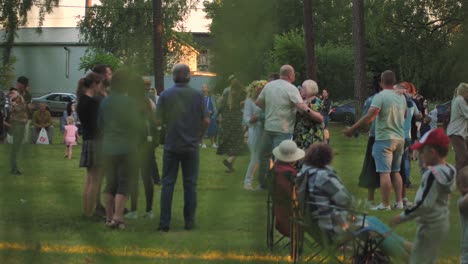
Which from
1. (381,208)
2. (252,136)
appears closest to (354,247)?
(252,136)

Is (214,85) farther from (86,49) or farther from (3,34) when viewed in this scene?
(3,34)

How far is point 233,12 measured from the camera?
130 cm

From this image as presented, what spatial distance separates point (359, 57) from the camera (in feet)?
5.17

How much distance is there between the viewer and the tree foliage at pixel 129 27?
1.29 meters

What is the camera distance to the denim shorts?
29.8 feet

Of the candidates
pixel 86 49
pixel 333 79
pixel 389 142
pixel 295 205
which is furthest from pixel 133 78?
pixel 389 142

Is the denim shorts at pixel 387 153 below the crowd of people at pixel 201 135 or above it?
below

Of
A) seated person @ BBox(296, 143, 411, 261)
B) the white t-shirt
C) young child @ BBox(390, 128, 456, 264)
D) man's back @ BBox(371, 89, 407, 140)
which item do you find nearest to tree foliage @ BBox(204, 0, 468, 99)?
seated person @ BBox(296, 143, 411, 261)

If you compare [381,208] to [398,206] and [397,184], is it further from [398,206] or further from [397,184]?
A: [397,184]

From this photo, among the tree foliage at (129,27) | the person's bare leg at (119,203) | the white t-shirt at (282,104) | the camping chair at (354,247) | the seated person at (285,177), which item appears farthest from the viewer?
the seated person at (285,177)

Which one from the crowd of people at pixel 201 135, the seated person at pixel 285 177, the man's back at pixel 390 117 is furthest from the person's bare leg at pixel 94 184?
the man's back at pixel 390 117

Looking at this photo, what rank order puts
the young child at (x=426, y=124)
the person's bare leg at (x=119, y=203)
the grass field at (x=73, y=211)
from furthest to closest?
the young child at (x=426, y=124), the person's bare leg at (x=119, y=203), the grass field at (x=73, y=211)

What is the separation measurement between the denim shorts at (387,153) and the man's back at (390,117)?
65 mm

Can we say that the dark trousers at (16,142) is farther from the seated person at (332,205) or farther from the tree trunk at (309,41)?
the seated person at (332,205)
